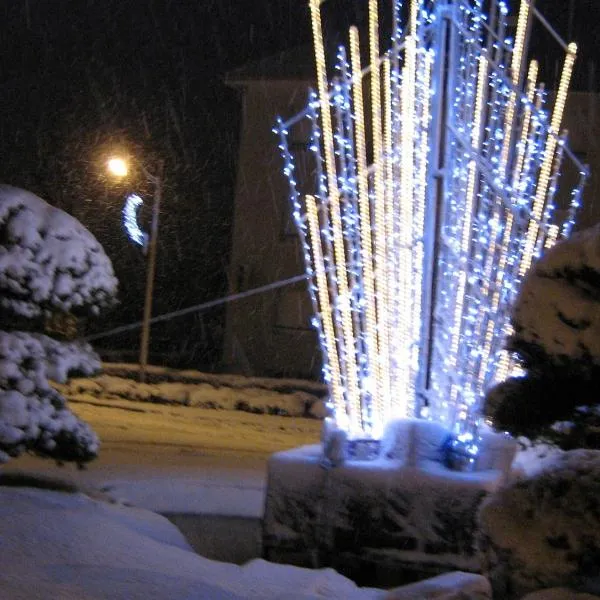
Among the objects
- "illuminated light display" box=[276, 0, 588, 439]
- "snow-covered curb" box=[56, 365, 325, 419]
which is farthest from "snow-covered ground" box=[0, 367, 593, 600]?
"illuminated light display" box=[276, 0, 588, 439]

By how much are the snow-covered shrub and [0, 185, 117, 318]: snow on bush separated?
335cm

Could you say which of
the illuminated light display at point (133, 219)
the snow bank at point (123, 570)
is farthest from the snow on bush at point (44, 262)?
the illuminated light display at point (133, 219)

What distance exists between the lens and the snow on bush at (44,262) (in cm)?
588

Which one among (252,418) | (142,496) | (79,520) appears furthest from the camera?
(252,418)

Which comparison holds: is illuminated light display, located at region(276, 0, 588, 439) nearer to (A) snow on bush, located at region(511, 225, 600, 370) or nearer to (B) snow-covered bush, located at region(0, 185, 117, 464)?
(B) snow-covered bush, located at region(0, 185, 117, 464)

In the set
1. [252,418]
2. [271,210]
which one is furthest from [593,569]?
[271,210]

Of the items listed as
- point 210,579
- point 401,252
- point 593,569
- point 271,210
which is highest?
point 271,210

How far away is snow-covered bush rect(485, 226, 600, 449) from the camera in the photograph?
10.4ft

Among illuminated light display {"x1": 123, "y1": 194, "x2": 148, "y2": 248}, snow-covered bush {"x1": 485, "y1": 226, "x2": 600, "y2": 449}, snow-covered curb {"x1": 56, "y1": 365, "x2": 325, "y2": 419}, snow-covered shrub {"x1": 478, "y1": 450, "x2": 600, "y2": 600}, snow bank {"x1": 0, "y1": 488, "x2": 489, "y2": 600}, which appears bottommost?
snow bank {"x1": 0, "y1": 488, "x2": 489, "y2": 600}

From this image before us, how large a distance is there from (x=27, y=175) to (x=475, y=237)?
17669 millimetres

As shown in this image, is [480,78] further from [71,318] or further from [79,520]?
[79,520]

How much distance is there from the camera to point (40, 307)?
6008mm

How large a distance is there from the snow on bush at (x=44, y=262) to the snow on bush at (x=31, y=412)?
27 centimetres

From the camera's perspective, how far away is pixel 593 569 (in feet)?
11.3
